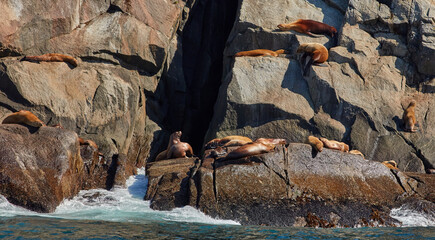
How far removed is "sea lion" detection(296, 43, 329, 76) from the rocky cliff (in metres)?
0.28

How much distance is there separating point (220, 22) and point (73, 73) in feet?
27.0

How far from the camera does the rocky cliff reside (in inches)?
560

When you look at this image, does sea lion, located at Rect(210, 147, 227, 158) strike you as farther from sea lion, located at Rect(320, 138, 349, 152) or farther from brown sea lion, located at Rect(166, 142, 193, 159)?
sea lion, located at Rect(320, 138, 349, 152)

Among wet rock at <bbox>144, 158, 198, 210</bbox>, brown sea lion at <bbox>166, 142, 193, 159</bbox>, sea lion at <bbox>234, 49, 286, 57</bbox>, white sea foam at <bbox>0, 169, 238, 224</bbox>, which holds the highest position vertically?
sea lion at <bbox>234, 49, 286, 57</bbox>

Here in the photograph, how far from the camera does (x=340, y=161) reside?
36.7ft

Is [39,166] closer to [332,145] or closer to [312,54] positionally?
[332,145]

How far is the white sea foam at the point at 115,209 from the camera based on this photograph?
902cm

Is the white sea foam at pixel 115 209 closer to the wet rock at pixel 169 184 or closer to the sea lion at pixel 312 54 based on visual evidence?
the wet rock at pixel 169 184

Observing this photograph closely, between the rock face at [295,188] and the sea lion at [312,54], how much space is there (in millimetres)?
4586

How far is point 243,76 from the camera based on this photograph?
1525cm

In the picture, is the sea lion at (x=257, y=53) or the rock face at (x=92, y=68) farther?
the sea lion at (x=257, y=53)

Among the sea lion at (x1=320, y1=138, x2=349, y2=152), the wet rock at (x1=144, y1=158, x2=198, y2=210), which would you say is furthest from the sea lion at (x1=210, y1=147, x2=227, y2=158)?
the sea lion at (x1=320, y1=138, x2=349, y2=152)

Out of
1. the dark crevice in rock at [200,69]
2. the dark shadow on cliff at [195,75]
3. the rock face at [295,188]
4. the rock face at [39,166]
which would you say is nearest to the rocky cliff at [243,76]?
the dark shadow on cliff at [195,75]

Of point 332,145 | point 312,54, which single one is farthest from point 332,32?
point 332,145
